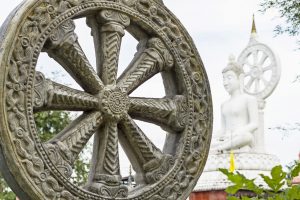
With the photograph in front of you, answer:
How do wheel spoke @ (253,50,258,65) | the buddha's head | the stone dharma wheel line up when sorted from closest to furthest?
the stone dharma wheel → the buddha's head → wheel spoke @ (253,50,258,65)

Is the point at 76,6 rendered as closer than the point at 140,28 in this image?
Yes

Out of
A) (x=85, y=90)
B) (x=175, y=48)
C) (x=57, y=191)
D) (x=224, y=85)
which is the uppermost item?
(x=224, y=85)

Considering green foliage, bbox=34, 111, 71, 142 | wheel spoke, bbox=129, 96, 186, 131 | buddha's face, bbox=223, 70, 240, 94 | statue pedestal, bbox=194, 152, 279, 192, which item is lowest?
wheel spoke, bbox=129, 96, 186, 131

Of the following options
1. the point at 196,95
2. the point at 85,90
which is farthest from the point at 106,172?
the point at 196,95

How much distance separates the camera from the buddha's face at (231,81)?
44.6 ft

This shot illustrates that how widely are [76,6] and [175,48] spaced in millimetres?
795

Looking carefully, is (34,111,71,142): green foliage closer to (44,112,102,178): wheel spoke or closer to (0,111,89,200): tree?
(0,111,89,200): tree

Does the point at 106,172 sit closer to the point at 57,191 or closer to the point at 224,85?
the point at 57,191

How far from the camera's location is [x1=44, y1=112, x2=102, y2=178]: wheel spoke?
438 centimetres

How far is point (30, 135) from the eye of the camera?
4.25m

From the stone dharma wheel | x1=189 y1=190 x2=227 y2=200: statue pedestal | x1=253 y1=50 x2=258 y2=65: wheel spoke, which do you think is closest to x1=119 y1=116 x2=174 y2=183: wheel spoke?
the stone dharma wheel

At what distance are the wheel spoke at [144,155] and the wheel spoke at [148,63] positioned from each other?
259 millimetres

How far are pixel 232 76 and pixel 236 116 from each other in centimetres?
69

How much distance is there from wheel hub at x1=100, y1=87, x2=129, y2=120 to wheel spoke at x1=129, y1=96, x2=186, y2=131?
11 cm
